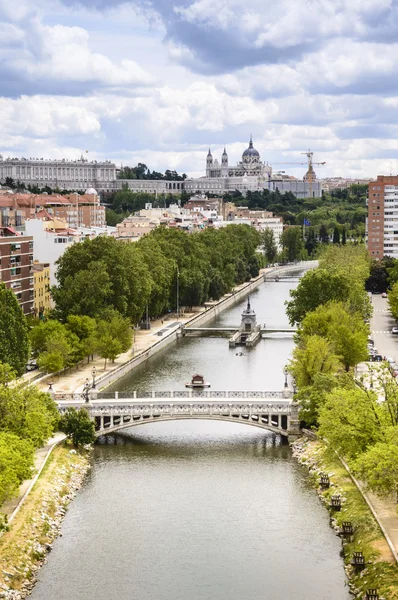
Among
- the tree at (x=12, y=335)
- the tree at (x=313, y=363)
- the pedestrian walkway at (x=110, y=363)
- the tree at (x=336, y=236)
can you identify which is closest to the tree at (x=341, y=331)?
the tree at (x=313, y=363)

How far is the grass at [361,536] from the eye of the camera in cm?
2776

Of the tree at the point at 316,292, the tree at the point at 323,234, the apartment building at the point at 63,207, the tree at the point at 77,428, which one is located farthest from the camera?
the tree at the point at 323,234

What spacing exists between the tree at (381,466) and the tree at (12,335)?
20786 mm

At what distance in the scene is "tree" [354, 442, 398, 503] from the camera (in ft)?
94.3

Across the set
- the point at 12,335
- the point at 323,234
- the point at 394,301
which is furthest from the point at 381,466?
the point at 323,234

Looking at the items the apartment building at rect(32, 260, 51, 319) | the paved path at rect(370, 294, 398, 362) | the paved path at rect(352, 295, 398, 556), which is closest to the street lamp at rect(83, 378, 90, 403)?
the paved path at rect(352, 295, 398, 556)

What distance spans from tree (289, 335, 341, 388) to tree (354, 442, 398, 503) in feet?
46.6

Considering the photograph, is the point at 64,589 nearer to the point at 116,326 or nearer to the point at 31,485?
the point at 31,485

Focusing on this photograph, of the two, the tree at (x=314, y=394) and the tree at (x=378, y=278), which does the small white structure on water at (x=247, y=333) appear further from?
the tree at (x=378, y=278)

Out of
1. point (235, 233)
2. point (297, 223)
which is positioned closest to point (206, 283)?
point (235, 233)

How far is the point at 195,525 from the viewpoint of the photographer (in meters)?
32.9

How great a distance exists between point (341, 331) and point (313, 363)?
657cm

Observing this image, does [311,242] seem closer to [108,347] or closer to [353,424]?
[108,347]

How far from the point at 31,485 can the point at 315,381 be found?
36.9ft
